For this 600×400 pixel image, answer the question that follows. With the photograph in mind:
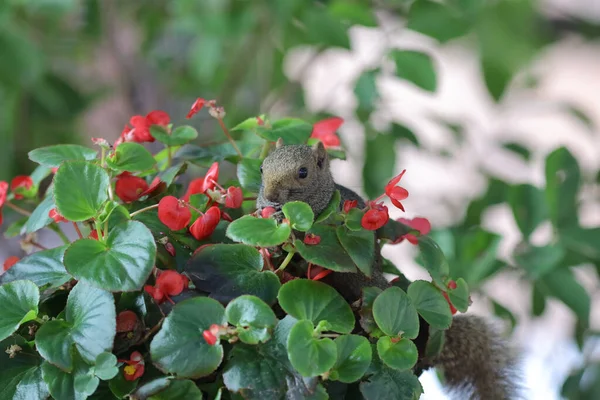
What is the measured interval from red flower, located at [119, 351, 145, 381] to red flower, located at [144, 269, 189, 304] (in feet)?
0.14

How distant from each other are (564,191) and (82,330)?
0.79 metres

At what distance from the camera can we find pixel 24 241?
0.65 metres

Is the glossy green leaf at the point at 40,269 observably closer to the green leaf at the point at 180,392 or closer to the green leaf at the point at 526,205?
the green leaf at the point at 180,392

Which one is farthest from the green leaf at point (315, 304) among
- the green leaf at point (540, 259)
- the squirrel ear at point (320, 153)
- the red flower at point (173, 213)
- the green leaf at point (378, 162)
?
the green leaf at point (378, 162)

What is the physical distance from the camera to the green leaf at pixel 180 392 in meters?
0.46

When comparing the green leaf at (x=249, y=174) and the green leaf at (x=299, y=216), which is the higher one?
the green leaf at (x=299, y=216)

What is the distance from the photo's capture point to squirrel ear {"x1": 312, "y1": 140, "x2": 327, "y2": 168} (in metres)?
0.69

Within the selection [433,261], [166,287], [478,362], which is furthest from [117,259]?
[478,362]

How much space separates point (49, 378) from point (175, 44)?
1.61 meters

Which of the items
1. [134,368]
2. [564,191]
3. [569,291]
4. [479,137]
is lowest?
[479,137]

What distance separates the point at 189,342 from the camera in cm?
46

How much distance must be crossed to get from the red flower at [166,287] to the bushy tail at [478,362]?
282 millimetres

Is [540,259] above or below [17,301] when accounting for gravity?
below

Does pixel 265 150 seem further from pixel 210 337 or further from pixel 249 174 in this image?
pixel 210 337
